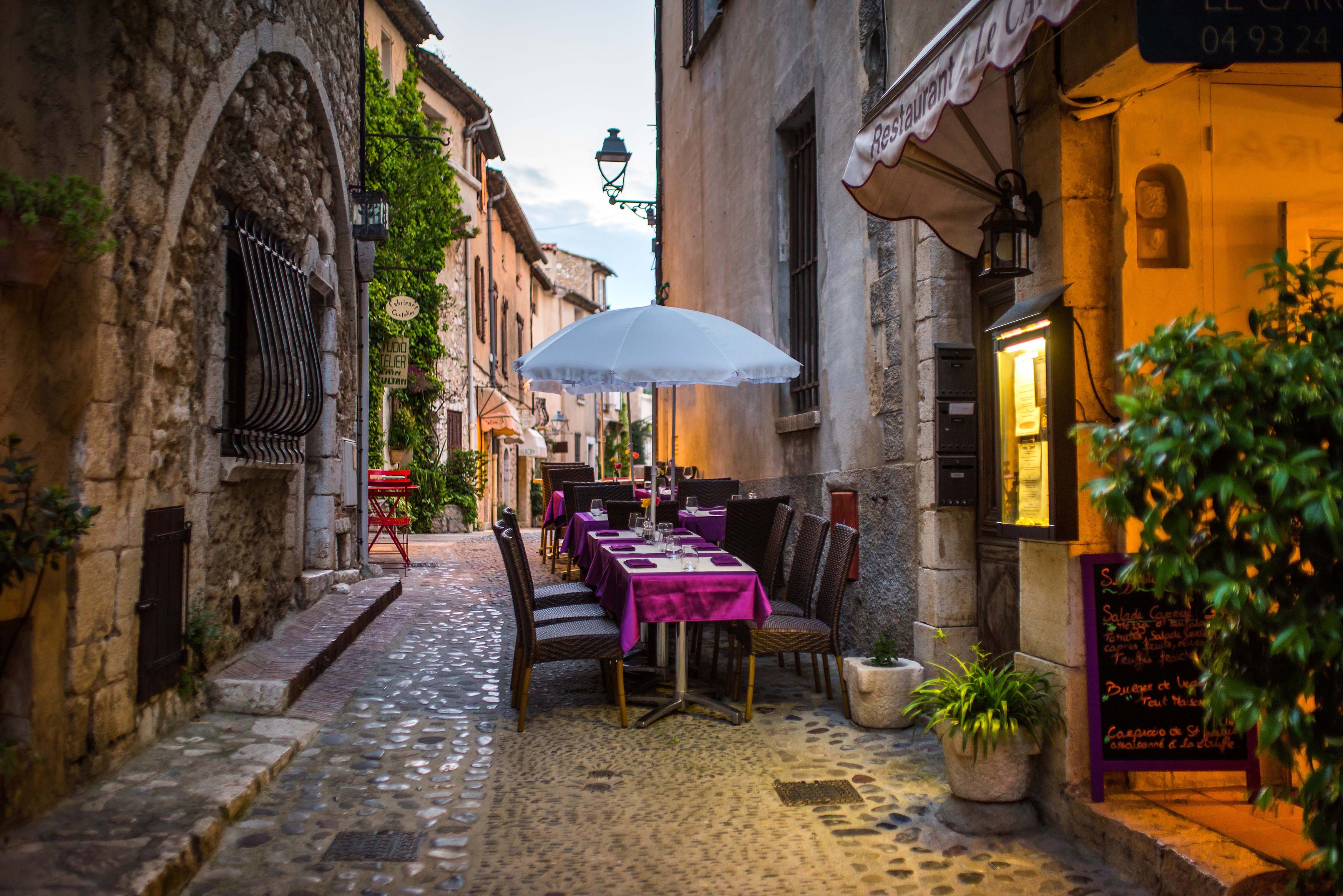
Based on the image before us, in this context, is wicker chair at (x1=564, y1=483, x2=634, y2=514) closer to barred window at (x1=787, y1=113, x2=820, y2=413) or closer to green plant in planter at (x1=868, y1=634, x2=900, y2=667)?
barred window at (x1=787, y1=113, x2=820, y2=413)

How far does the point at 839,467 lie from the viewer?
22.1 ft

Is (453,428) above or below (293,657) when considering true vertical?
above

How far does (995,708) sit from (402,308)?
10.8m

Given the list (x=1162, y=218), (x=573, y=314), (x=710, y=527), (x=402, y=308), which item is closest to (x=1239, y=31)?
(x=1162, y=218)

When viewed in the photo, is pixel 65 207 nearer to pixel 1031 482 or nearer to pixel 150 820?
pixel 150 820

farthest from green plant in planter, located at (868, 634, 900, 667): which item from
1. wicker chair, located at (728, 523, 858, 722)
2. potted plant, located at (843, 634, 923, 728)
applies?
wicker chair, located at (728, 523, 858, 722)

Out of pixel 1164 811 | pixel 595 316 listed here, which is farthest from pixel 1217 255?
pixel 595 316

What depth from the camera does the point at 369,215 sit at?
8641 millimetres

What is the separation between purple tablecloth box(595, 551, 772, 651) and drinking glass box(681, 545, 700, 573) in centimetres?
7

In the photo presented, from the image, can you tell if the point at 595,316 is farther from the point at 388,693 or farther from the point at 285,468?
the point at 388,693

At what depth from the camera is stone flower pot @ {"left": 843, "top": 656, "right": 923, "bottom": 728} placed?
4.68 meters

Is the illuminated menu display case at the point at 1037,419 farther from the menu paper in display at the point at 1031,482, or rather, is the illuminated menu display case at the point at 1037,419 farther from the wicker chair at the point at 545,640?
the wicker chair at the point at 545,640

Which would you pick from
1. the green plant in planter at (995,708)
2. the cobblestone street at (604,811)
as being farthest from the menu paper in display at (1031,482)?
the cobblestone street at (604,811)

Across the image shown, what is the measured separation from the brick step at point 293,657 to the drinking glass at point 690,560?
6.58 ft
